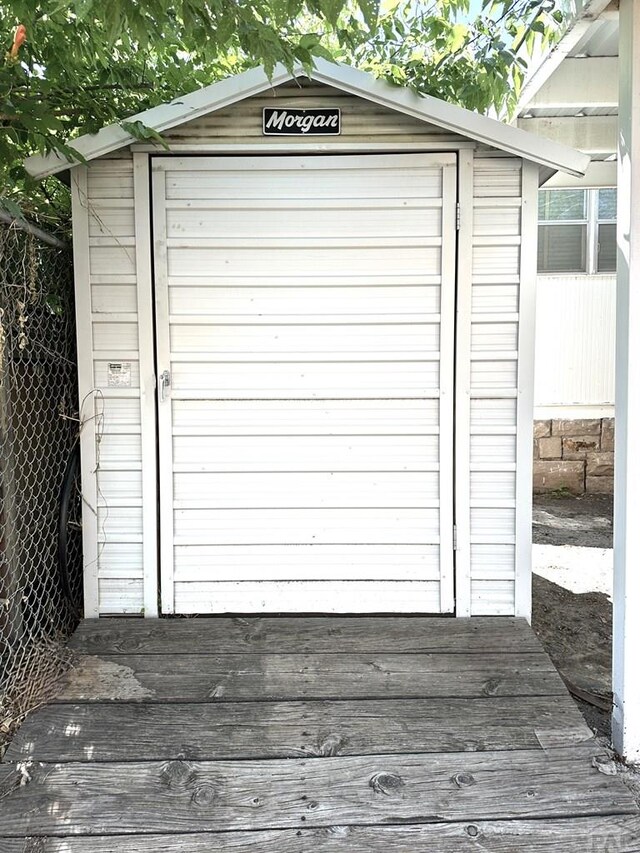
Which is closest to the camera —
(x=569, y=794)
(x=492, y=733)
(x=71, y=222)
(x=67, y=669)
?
(x=569, y=794)

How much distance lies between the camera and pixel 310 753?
2.11 metres

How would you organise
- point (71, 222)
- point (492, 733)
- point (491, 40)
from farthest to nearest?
1. point (491, 40)
2. point (71, 222)
3. point (492, 733)

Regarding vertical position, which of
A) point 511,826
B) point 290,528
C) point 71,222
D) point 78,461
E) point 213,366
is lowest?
point 511,826

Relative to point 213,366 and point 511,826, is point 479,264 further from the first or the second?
point 511,826

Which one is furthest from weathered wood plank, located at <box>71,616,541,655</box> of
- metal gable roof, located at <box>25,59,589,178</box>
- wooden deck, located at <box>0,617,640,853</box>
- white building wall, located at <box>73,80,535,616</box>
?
metal gable roof, located at <box>25,59,589,178</box>

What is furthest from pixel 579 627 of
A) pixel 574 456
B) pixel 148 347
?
pixel 574 456

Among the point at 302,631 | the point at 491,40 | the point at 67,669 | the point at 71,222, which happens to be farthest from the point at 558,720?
the point at 491,40

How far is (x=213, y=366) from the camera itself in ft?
9.98

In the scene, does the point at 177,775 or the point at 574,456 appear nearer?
the point at 177,775

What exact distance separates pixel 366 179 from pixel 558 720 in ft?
8.27

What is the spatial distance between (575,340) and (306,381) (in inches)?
177

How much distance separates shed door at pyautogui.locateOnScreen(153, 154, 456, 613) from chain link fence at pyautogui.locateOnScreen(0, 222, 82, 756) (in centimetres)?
54

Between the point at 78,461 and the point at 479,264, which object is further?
the point at 78,461

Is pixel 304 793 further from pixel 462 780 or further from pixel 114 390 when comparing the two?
pixel 114 390
